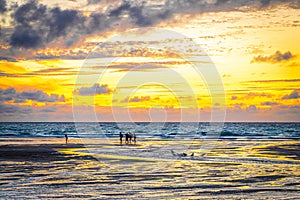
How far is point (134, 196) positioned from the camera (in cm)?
2036

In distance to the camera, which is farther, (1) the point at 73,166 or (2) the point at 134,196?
(1) the point at 73,166

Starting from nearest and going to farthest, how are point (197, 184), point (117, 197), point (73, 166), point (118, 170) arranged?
point (117, 197) → point (197, 184) → point (118, 170) → point (73, 166)

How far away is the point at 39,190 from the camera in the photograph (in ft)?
71.5

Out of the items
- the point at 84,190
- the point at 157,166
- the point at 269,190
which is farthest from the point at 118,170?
the point at 269,190

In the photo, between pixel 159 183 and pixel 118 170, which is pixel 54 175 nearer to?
pixel 118 170

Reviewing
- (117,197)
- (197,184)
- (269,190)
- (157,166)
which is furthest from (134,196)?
(157,166)

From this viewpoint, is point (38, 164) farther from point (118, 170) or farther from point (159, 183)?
point (159, 183)

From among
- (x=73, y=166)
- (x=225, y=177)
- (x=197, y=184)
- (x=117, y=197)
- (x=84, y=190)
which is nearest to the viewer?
(x=117, y=197)

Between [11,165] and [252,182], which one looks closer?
[252,182]

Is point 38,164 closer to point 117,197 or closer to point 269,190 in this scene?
point 117,197

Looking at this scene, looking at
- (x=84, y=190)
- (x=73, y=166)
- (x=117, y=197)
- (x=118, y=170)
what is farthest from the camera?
(x=73, y=166)

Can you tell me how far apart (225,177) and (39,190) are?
10277 millimetres

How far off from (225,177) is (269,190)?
4.63 metres

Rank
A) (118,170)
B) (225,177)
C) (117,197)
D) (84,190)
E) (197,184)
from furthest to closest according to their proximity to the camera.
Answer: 1. (118,170)
2. (225,177)
3. (197,184)
4. (84,190)
5. (117,197)
